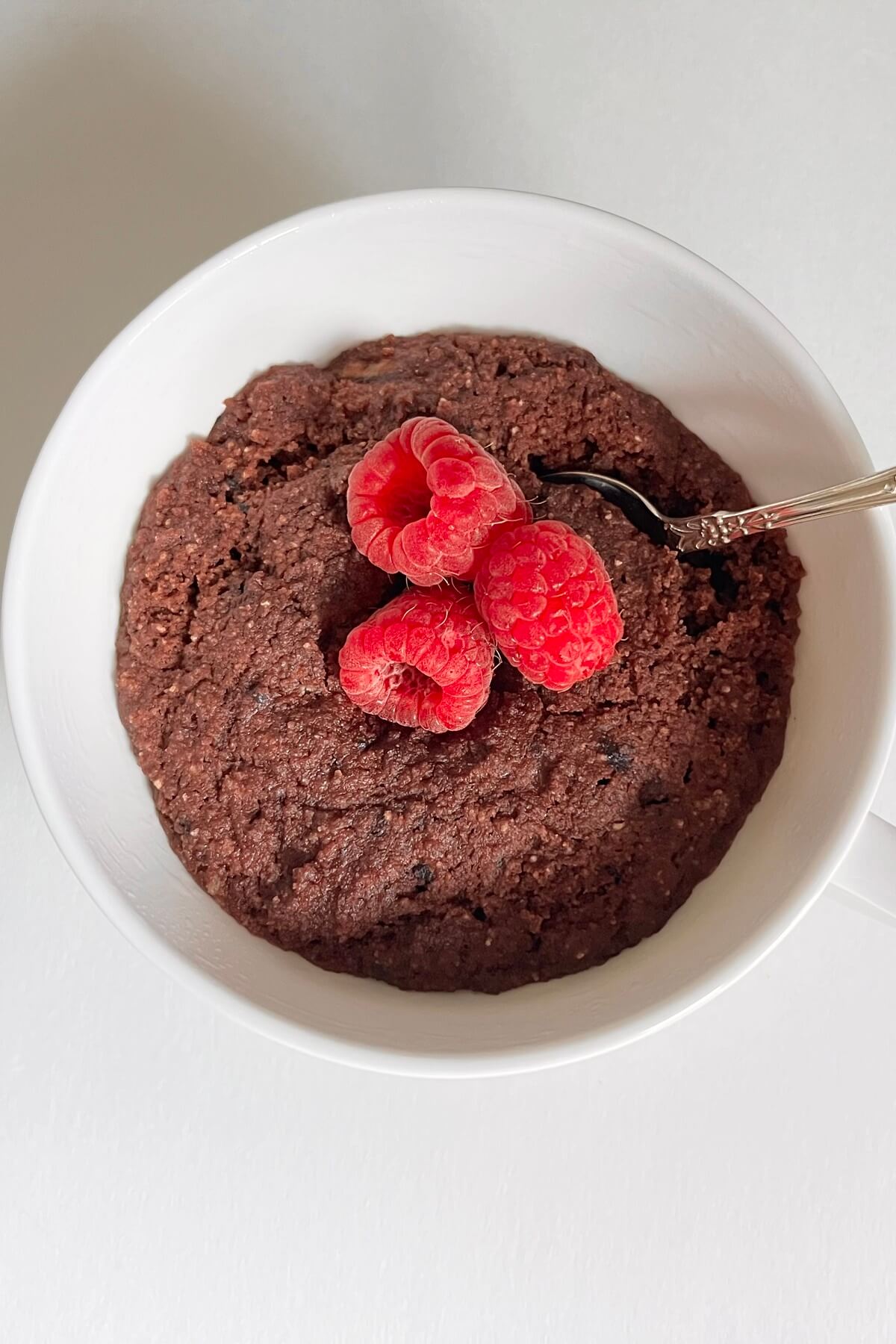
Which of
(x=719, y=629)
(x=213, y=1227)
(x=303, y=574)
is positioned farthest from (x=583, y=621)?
(x=213, y=1227)

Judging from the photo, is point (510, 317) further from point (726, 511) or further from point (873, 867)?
point (873, 867)

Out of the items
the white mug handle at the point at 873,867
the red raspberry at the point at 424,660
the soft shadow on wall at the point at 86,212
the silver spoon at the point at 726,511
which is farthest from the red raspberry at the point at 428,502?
the soft shadow on wall at the point at 86,212

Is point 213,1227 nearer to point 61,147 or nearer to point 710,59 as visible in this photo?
point 61,147

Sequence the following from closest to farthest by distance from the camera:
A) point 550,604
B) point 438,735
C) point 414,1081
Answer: point 550,604, point 438,735, point 414,1081

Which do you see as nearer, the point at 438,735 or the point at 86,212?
the point at 438,735

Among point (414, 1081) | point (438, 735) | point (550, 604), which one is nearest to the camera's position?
point (550, 604)

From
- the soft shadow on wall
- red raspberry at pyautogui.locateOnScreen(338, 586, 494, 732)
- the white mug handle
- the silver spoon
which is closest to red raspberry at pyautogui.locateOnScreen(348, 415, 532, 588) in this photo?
red raspberry at pyautogui.locateOnScreen(338, 586, 494, 732)

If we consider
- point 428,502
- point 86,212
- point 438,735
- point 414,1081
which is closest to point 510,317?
point 428,502

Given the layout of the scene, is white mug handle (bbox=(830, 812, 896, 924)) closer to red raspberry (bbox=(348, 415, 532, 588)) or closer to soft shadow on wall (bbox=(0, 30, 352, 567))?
red raspberry (bbox=(348, 415, 532, 588))
